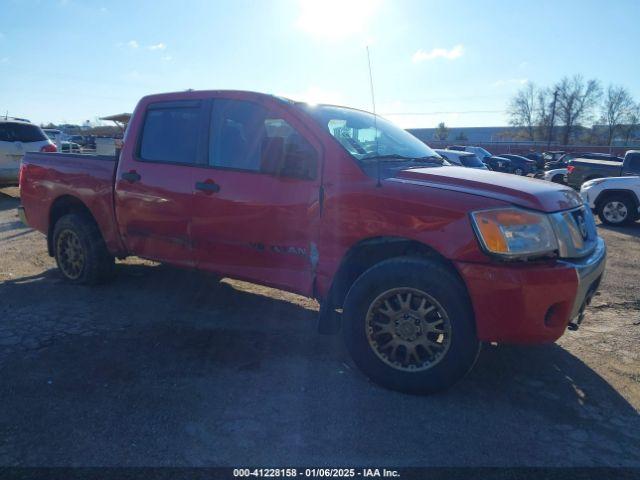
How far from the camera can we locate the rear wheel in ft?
36.2

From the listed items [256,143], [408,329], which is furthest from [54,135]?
[408,329]

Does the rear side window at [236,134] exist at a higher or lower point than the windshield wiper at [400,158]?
higher

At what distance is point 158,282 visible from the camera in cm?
565

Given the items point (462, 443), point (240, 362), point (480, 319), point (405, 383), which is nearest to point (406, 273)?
point (480, 319)

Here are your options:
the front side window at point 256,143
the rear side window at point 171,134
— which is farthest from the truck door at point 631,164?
the rear side window at point 171,134

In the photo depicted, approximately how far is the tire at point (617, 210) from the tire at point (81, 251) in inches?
419

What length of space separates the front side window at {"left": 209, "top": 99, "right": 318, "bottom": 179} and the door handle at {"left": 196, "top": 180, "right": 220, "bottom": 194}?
0.17m

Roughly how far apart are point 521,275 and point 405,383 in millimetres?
987

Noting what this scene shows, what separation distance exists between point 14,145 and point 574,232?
12.4 meters

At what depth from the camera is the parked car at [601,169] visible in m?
13.4

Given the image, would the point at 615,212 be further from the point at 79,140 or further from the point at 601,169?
the point at 79,140

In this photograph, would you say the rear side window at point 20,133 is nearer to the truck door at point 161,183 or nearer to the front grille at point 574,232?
the truck door at point 161,183

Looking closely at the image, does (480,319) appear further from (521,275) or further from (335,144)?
(335,144)

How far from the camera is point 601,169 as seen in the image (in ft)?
46.6
